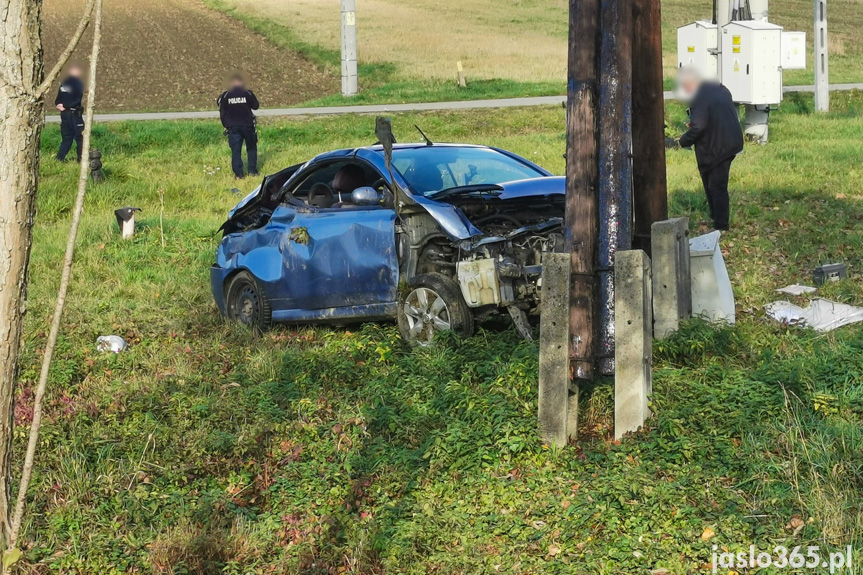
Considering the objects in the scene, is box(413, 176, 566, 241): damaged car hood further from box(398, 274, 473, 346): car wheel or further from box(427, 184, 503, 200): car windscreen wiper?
box(398, 274, 473, 346): car wheel

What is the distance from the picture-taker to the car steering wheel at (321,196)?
893cm

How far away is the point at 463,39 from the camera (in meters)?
46.1

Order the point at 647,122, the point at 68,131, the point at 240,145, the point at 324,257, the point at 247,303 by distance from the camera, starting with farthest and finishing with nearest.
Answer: the point at 68,131 → the point at 240,145 → the point at 247,303 → the point at 324,257 → the point at 647,122

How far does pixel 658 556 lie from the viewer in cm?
470

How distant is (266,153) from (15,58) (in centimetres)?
1667

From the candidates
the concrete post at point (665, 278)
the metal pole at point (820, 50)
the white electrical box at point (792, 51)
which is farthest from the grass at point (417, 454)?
the metal pole at point (820, 50)

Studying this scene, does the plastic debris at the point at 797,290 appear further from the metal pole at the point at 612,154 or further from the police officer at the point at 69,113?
the police officer at the point at 69,113

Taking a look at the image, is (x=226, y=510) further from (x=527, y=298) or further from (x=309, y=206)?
(x=309, y=206)

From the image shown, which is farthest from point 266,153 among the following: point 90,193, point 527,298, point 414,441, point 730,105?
point 414,441

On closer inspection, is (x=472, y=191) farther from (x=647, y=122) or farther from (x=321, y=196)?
(x=647, y=122)

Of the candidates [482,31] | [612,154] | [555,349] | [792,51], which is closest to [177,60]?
[482,31]

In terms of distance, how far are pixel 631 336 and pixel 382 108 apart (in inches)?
846

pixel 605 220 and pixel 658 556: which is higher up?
pixel 605 220

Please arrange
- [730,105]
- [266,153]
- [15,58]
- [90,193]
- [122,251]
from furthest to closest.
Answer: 1. [266,153]
2. [90,193]
3. [122,251]
4. [730,105]
5. [15,58]
